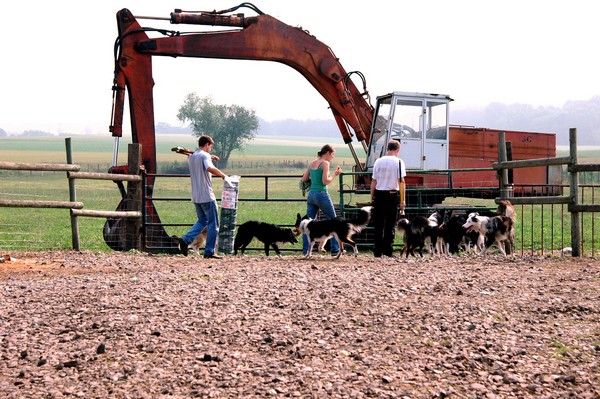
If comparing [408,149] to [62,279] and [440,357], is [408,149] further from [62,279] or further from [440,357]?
[440,357]

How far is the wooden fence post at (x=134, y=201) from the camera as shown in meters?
18.3

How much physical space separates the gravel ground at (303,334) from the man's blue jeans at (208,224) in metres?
2.30

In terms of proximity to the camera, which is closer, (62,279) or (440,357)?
(440,357)

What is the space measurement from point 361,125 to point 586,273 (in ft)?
35.1

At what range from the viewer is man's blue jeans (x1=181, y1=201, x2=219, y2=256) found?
14469 millimetres

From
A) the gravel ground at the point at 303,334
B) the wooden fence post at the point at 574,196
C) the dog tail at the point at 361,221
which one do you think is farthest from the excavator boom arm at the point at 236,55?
the gravel ground at the point at 303,334

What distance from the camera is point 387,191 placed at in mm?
14547

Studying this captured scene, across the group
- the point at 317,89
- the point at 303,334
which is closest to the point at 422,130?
the point at 317,89

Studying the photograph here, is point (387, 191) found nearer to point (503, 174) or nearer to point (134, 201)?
point (503, 174)

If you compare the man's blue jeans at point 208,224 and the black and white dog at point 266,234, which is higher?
the man's blue jeans at point 208,224

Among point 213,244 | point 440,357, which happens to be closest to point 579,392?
point 440,357

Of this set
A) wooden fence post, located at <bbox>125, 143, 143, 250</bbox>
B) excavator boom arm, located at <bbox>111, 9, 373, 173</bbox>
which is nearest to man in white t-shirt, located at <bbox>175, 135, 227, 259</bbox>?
wooden fence post, located at <bbox>125, 143, 143, 250</bbox>

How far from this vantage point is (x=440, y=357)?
24.2 feet

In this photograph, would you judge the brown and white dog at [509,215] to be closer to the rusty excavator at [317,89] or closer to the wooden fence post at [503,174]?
the wooden fence post at [503,174]
